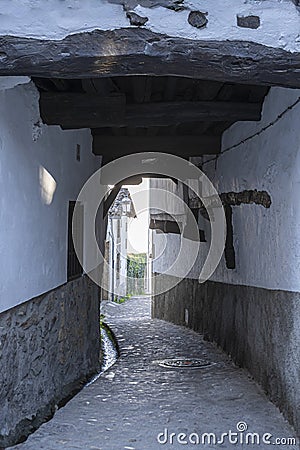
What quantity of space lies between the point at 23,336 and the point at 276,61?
2407 mm

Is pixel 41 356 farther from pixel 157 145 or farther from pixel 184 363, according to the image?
pixel 157 145

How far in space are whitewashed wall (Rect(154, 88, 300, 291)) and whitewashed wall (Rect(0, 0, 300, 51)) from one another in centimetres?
130

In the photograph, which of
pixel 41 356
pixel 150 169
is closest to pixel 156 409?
pixel 41 356

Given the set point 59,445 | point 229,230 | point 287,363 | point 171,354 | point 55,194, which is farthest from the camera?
point 171,354

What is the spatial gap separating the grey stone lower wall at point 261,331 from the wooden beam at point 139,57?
169cm

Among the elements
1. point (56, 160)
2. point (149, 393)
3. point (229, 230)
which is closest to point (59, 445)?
point (149, 393)

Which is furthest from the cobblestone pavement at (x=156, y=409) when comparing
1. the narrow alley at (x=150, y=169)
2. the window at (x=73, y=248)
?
the window at (x=73, y=248)

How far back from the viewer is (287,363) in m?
4.07

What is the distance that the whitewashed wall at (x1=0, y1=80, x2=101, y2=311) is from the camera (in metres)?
3.51

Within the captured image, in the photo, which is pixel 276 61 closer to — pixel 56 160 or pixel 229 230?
pixel 56 160

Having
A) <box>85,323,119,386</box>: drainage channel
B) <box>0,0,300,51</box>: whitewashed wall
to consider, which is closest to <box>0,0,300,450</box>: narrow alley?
<box>0,0,300,51</box>: whitewashed wall

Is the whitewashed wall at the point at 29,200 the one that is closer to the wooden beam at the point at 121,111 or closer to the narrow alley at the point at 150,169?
the narrow alley at the point at 150,169

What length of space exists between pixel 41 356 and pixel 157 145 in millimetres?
2940

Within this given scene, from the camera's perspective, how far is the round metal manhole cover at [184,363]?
21.0 feet
